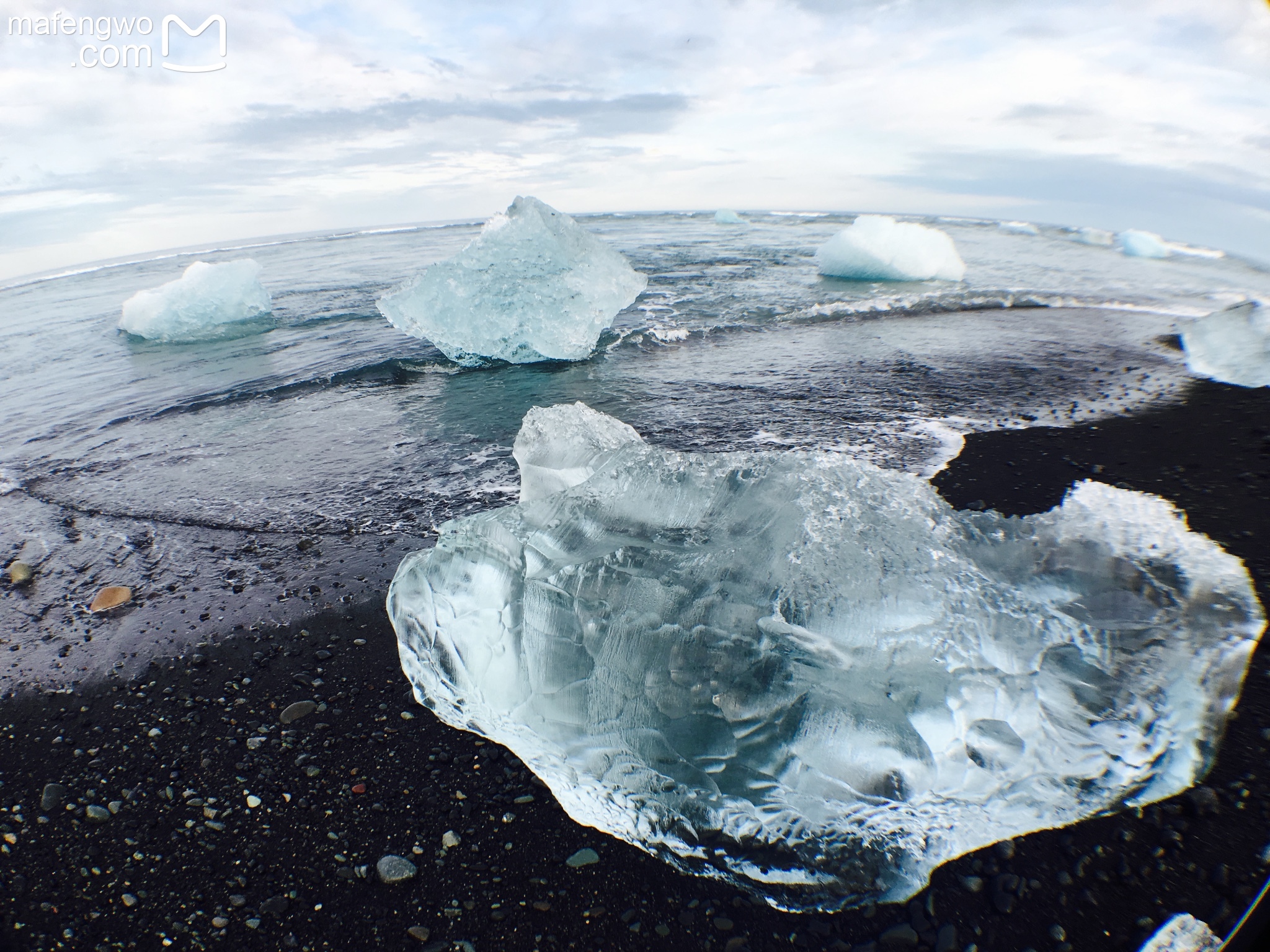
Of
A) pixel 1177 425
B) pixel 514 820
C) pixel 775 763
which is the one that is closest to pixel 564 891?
pixel 514 820

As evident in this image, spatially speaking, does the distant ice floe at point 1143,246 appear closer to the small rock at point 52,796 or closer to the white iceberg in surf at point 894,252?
the white iceberg in surf at point 894,252

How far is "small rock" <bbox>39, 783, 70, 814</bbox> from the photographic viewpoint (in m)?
1.93

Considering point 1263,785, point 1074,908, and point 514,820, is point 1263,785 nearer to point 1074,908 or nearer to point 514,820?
point 1074,908

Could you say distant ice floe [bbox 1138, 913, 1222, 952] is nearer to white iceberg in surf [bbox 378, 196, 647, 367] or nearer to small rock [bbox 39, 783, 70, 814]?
small rock [bbox 39, 783, 70, 814]

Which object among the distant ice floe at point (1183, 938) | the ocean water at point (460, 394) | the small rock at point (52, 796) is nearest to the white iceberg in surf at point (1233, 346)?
the ocean water at point (460, 394)

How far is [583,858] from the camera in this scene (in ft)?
5.75

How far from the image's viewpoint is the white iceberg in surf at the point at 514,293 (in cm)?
689

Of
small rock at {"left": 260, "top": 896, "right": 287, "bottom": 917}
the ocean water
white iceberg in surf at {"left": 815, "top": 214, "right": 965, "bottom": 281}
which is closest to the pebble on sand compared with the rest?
small rock at {"left": 260, "top": 896, "right": 287, "bottom": 917}

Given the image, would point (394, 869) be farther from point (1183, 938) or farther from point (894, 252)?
point (894, 252)

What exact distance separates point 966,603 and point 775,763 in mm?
748

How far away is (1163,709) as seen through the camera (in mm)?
1791

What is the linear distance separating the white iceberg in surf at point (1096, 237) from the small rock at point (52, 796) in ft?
93.6

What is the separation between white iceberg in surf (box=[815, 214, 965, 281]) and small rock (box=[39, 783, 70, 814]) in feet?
42.7

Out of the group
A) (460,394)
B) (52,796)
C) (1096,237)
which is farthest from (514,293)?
(1096,237)
